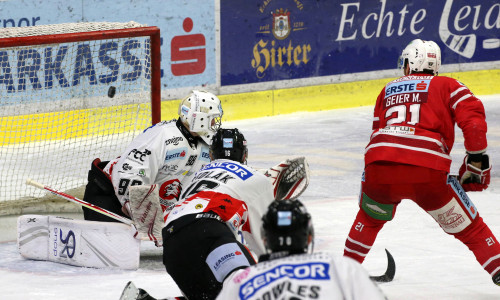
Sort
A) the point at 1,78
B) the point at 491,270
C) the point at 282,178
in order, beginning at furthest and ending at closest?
the point at 1,78
the point at 282,178
the point at 491,270

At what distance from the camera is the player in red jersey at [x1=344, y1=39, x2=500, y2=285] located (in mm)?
4363

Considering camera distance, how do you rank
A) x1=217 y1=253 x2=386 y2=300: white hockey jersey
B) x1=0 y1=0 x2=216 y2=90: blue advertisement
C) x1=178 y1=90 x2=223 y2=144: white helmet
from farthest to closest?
x1=0 y1=0 x2=216 y2=90: blue advertisement → x1=178 y1=90 x2=223 y2=144: white helmet → x1=217 y1=253 x2=386 y2=300: white hockey jersey

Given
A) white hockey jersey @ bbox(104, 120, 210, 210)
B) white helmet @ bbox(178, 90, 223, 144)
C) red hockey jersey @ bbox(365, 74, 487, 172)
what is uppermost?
red hockey jersey @ bbox(365, 74, 487, 172)

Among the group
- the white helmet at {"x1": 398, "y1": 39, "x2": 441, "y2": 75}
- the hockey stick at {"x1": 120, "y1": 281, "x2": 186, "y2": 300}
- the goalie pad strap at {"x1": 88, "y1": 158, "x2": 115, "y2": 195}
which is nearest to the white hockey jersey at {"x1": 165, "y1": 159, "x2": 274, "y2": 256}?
the hockey stick at {"x1": 120, "y1": 281, "x2": 186, "y2": 300}

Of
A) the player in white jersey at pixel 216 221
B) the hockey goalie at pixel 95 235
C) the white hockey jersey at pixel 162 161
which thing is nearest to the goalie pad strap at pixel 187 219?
the player in white jersey at pixel 216 221

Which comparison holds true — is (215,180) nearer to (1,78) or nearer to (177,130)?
(177,130)

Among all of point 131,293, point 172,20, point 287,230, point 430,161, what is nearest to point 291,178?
point 430,161

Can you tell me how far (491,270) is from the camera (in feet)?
14.5

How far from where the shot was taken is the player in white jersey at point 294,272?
2.54 meters

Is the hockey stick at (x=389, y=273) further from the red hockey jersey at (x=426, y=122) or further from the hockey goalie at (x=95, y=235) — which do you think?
the hockey goalie at (x=95, y=235)

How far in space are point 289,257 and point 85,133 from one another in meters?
4.84

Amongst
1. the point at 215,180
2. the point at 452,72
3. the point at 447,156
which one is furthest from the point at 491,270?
the point at 452,72

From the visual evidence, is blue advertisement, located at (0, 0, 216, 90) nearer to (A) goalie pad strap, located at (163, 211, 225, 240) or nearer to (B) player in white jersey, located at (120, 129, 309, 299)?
(B) player in white jersey, located at (120, 129, 309, 299)

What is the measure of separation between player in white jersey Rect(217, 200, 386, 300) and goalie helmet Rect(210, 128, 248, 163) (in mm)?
1349
